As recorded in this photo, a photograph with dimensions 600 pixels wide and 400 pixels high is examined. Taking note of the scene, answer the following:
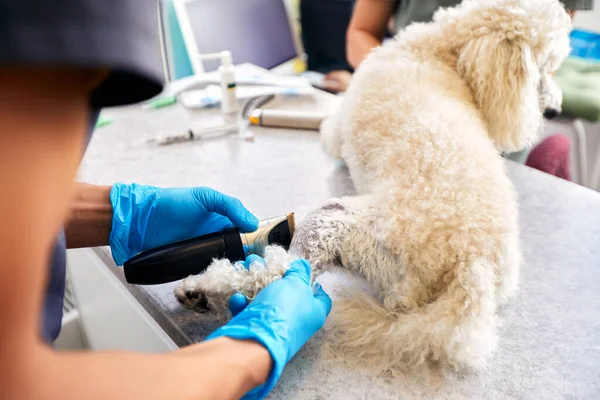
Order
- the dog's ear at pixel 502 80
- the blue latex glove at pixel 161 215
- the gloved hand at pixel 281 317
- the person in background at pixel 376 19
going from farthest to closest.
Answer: the person in background at pixel 376 19 < the dog's ear at pixel 502 80 < the blue latex glove at pixel 161 215 < the gloved hand at pixel 281 317

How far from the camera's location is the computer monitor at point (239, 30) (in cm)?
207

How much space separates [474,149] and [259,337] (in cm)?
46

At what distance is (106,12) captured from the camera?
0.31 meters

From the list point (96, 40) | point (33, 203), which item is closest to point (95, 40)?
point (96, 40)

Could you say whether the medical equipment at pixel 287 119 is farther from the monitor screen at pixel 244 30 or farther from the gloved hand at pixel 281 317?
the monitor screen at pixel 244 30

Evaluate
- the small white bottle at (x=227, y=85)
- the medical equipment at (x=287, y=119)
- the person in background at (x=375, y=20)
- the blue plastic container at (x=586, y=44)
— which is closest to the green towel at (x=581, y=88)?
the blue plastic container at (x=586, y=44)

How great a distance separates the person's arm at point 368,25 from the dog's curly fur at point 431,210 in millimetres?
699

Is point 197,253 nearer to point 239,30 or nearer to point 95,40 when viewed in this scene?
point 95,40

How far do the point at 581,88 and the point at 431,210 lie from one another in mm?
1496

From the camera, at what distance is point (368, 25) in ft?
5.56

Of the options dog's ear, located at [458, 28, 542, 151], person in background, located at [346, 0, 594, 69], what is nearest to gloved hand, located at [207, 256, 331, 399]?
dog's ear, located at [458, 28, 542, 151]

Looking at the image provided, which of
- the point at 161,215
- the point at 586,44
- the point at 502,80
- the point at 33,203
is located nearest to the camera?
the point at 33,203

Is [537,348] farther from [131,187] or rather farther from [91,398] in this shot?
[131,187]

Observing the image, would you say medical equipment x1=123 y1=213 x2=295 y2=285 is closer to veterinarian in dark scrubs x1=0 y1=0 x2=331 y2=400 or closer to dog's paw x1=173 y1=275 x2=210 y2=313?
dog's paw x1=173 y1=275 x2=210 y2=313
